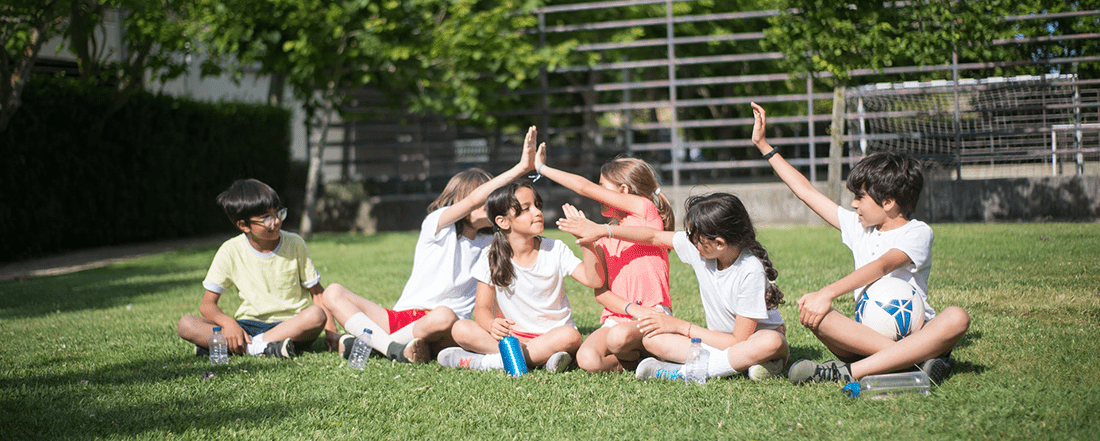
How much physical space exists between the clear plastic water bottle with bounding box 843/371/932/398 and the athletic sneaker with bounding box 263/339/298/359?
3189 mm

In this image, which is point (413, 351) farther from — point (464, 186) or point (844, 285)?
point (844, 285)

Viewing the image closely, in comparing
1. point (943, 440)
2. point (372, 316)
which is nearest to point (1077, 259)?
point (943, 440)

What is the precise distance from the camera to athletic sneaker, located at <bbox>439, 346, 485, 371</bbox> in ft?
15.0

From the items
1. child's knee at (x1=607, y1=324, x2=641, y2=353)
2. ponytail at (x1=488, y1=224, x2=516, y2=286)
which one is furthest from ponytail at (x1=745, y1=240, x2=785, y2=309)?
ponytail at (x1=488, y1=224, x2=516, y2=286)

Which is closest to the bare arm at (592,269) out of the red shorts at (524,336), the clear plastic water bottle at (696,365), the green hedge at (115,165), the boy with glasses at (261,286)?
the red shorts at (524,336)

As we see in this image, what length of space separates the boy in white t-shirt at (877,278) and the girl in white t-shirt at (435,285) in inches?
80.4

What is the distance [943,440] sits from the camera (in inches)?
116

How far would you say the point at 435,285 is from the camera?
507 cm

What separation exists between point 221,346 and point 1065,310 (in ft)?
17.0

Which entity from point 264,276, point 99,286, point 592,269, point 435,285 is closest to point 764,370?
point 592,269

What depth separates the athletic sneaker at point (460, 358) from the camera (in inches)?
179

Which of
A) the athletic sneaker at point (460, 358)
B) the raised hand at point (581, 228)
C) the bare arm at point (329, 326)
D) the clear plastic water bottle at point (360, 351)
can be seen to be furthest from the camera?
the bare arm at point (329, 326)

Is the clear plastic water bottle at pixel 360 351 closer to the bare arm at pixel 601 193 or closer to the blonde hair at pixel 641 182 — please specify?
the bare arm at pixel 601 193

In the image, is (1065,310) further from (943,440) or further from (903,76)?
(903,76)
